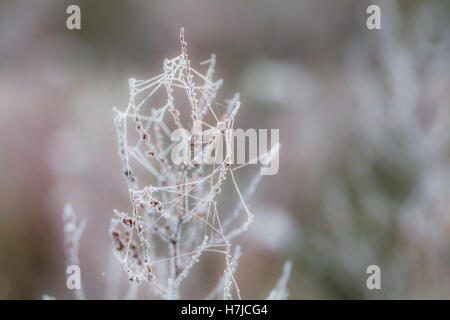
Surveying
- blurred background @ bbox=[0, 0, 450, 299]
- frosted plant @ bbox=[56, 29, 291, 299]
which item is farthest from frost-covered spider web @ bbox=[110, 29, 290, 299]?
blurred background @ bbox=[0, 0, 450, 299]

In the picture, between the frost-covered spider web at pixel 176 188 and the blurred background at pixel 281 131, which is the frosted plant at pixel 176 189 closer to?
the frost-covered spider web at pixel 176 188

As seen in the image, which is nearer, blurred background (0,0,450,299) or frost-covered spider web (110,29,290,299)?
frost-covered spider web (110,29,290,299)

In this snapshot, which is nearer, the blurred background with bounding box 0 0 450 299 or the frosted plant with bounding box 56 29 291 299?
Result: the frosted plant with bounding box 56 29 291 299

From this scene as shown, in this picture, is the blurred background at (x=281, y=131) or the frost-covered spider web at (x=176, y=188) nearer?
the frost-covered spider web at (x=176, y=188)

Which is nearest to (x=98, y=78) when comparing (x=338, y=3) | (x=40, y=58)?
(x=40, y=58)

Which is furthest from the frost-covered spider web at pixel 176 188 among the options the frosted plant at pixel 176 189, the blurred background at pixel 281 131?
the blurred background at pixel 281 131

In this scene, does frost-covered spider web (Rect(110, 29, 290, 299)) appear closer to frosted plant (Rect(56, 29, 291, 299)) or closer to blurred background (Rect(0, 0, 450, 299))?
frosted plant (Rect(56, 29, 291, 299))

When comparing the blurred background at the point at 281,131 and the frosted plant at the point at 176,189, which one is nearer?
the frosted plant at the point at 176,189
